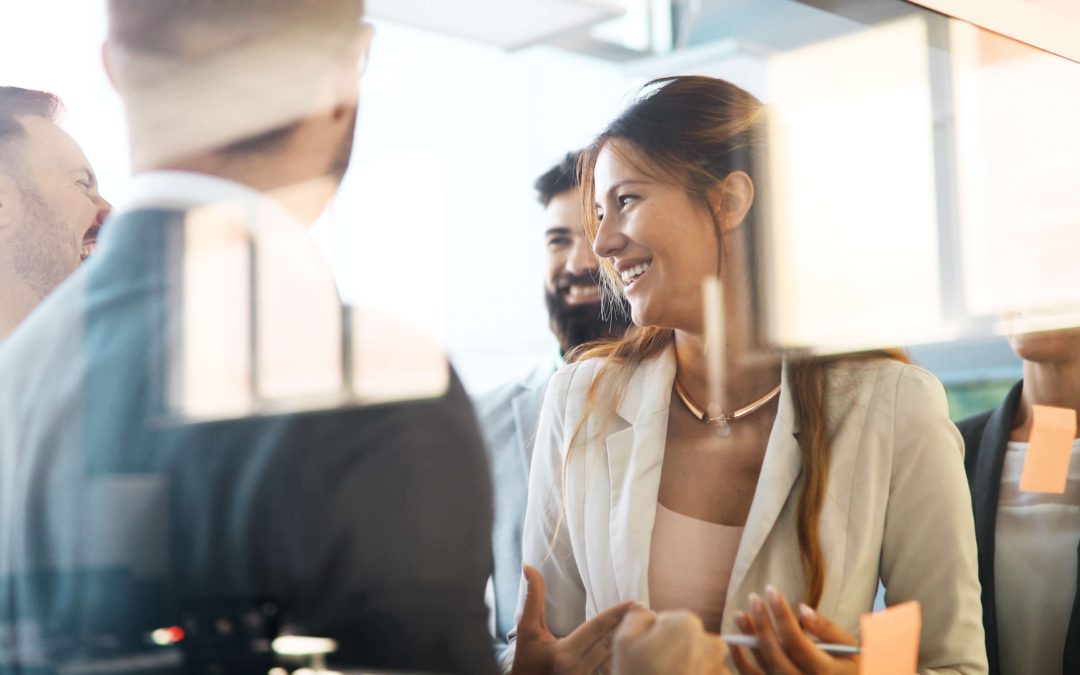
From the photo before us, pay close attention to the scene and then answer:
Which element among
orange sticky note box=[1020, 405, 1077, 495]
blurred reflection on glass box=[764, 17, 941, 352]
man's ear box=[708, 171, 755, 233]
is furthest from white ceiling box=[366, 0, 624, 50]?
orange sticky note box=[1020, 405, 1077, 495]

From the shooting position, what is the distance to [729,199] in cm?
164

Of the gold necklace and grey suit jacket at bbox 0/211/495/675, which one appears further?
the gold necklace

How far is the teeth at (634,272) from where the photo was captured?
1521 mm

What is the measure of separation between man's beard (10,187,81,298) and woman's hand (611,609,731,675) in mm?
863

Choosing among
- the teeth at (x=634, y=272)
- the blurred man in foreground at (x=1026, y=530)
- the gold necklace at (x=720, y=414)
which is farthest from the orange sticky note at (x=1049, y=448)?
the teeth at (x=634, y=272)

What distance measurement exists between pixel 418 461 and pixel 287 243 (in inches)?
11.7

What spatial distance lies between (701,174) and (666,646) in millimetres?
692

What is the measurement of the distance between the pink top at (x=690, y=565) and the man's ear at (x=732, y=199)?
1.48 ft

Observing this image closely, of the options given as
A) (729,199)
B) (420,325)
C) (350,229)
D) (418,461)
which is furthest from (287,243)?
(729,199)

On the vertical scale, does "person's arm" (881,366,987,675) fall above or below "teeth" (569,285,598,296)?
below

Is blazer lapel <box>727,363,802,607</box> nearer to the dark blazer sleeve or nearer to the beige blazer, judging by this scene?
the beige blazer

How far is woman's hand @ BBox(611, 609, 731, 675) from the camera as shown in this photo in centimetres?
148

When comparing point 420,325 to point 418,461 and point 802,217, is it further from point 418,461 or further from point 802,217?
point 802,217

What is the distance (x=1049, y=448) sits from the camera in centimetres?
229
